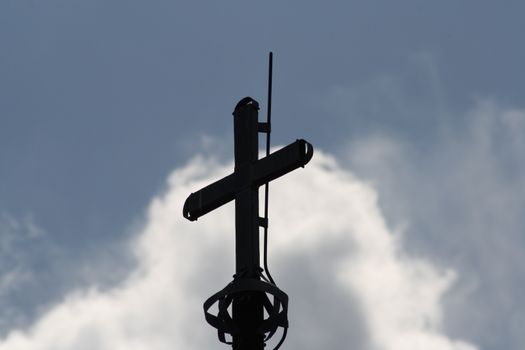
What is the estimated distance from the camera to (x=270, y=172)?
16.4 m

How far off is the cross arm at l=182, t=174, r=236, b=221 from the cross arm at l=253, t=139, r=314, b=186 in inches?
21.0

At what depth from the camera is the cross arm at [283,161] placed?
16.3 m

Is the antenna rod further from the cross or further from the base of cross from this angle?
the base of cross

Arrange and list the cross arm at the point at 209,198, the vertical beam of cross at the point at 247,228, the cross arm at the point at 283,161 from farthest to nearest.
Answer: the cross arm at the point at 209,198 → the cross arm at the point at 283,161 → the vertical beam of cross at the point at 247,228

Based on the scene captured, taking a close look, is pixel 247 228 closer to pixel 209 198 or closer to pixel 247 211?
pixel 247 211

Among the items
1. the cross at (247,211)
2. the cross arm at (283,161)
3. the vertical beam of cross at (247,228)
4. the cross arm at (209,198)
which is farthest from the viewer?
the cross arm at (209,198)

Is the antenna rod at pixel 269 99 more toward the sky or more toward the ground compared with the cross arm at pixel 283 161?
more toward the sky

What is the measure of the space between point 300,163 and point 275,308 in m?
2.34

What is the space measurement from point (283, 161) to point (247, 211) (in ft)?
3.07

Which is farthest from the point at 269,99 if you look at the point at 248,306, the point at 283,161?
the point at 248,306

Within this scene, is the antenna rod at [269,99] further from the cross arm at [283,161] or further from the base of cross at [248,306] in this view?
the base of cross at [248,306]

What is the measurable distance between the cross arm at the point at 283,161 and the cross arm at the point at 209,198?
534mm

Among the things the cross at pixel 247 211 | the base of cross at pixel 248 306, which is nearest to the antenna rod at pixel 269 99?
the cross at pixel 247 211

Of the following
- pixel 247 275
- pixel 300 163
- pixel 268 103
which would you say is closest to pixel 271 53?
pixel 268 103
